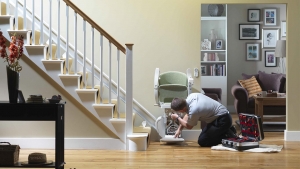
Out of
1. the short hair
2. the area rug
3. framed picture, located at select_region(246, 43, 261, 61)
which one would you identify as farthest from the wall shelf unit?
the short hair

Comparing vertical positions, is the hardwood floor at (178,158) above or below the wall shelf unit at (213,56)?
below

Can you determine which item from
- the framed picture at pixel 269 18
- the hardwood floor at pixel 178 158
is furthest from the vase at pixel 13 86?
the framed picture at pixel 269 18

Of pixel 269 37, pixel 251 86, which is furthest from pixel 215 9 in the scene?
pixel 251 86

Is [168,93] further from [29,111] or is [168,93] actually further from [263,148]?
[29,111]

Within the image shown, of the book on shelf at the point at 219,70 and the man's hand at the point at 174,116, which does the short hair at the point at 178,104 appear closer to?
the man's hand at the point at 174,116

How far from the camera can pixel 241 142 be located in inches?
291

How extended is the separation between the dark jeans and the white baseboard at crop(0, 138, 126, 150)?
46.7 inches

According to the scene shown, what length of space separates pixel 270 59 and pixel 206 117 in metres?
5.77

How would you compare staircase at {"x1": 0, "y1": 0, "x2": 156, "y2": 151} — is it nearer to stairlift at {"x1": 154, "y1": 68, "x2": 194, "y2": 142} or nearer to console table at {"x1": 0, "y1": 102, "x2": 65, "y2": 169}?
stairlift at {"x1": 154, "y1": 68, "x2": 194, "y2": 142}

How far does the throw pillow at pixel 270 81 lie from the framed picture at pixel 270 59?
1740 millimetres

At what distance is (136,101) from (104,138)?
43.2 inches

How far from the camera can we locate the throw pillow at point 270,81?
11.2 metres

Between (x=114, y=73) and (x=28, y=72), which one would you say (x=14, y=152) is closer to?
(x=28, y=72)

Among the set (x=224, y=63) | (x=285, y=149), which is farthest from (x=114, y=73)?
(x=224, y=63)
